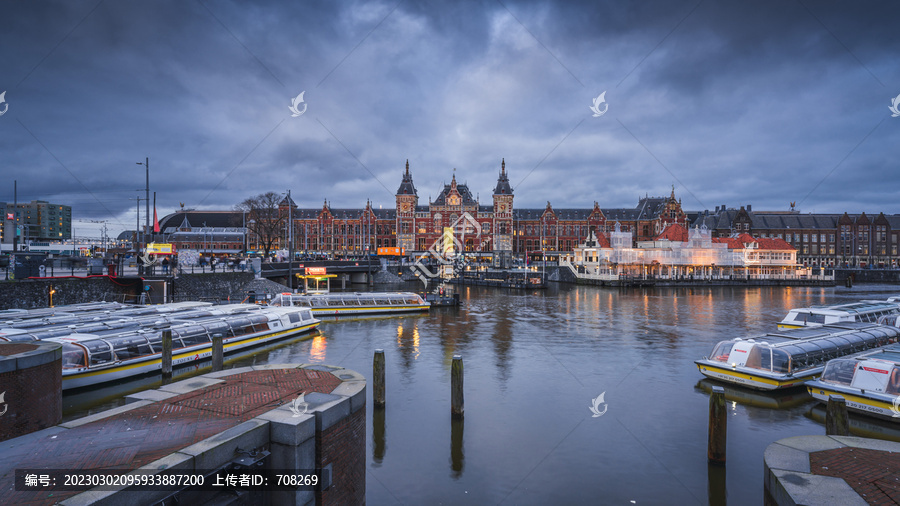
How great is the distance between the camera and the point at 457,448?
56.9ft

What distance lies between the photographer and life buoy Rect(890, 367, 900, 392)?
1888cm

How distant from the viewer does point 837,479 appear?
344 inches

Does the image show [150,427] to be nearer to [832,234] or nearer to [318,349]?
[318,349]

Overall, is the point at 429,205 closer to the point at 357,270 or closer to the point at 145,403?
the point at 357,270

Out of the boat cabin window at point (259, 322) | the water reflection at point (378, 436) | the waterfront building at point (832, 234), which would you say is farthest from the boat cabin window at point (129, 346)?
the waterfront building at point (832, 234)

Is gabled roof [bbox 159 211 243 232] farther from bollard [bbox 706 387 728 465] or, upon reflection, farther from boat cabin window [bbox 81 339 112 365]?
bollard [bbox 706 387 728 465]

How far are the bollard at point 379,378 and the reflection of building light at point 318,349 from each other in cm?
1023

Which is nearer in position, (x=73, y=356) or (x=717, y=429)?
(x=717, y=429)

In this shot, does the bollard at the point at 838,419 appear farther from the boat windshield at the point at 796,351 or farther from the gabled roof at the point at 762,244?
the gabled roof at the point at 762,244

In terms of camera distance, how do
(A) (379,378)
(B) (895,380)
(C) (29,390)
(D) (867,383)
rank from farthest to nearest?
(A) (379,378) → (D) (867,383) → (B) (895,380) → (C) (29,390)

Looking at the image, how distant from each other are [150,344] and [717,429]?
26063mm

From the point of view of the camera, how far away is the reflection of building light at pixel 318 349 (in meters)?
30.4

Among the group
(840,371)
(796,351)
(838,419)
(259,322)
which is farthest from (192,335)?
(840,371)

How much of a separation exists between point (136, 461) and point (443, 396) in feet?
52.4
